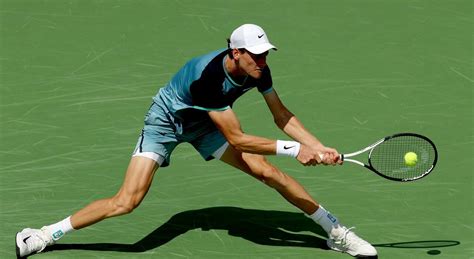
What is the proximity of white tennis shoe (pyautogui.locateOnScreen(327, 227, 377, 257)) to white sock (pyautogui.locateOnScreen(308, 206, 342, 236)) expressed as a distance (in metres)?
0.05

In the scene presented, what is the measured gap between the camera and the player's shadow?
1018cm

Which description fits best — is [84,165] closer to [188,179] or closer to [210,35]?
[188,179]

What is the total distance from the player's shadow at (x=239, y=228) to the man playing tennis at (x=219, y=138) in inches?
12.0

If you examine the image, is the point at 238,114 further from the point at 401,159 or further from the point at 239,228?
the point at 401,159

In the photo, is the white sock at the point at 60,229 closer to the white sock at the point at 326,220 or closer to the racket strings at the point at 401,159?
the white sock at the point at 326,220

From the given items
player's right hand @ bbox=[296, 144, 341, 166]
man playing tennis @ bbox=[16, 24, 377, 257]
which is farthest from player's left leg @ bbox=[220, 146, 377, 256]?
player's right hand @ bbox=[296, 144, 341, 166]

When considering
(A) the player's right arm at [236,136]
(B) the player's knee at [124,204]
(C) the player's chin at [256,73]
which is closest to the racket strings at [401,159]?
(A) the player's right arm at [236,136]

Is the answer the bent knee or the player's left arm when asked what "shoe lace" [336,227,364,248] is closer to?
the bent knee

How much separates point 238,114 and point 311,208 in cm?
289

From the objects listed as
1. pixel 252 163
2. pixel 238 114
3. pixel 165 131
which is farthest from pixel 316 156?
pixel 238 114

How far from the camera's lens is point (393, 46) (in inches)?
556

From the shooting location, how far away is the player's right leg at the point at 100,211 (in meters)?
9.80

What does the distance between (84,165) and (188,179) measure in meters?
1.03

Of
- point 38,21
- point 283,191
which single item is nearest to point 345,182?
point 283,191
